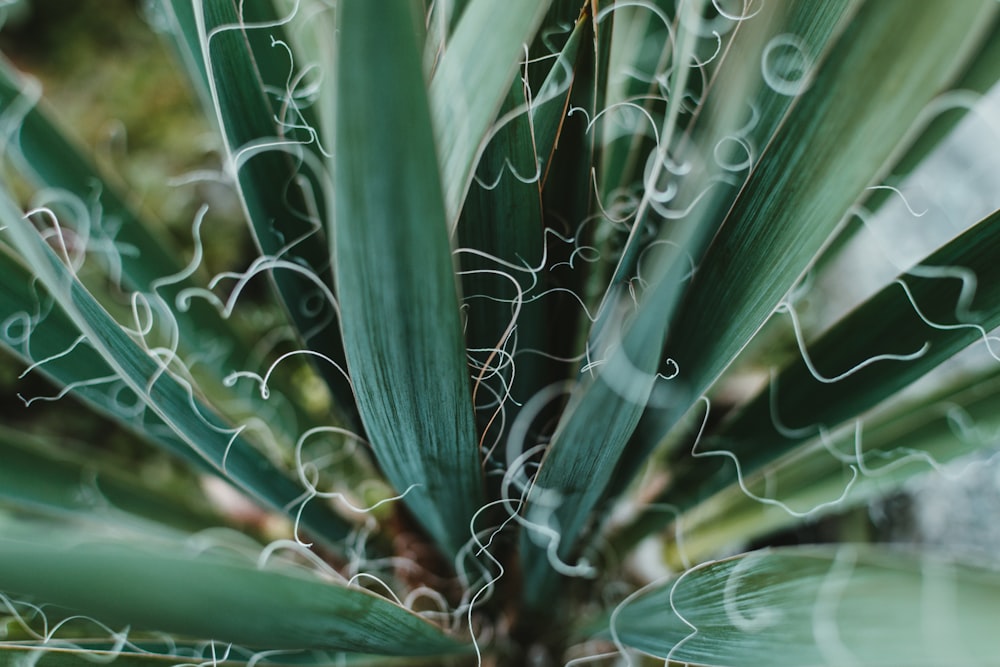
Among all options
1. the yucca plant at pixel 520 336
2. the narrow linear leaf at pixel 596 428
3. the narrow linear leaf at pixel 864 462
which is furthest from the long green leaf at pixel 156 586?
the narrow linear leaf at pixel 864 462

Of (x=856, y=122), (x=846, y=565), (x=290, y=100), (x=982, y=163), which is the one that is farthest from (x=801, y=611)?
(x=982, y=163)

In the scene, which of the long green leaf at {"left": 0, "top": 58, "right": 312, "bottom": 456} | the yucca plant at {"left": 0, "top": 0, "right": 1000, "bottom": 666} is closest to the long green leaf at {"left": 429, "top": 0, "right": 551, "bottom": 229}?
the yucca plant at {"left": 0, "top": 0, "right": 1000, "bottom": 666}

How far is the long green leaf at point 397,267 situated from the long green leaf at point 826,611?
12 centimetres

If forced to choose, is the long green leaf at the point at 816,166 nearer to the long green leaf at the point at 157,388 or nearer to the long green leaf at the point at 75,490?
the long green leaf at the point at 157,388

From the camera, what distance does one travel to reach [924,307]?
363 mm

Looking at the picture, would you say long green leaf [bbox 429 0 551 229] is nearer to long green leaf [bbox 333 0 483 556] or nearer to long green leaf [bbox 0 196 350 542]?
long green leaf [bbox 333 0 483 556]

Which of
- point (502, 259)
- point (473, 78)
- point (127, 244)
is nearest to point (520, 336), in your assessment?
point (502, 259)

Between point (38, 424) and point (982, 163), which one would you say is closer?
point (982, 163)

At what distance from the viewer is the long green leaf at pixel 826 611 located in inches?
6.3

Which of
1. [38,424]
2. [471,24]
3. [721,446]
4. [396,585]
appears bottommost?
[38,424]

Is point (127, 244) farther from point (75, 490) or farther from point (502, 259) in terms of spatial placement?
point (502, 259)

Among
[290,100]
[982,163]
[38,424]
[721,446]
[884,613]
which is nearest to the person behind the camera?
[884,613]

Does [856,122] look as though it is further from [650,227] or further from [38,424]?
[38,424]

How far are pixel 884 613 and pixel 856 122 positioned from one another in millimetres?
146
